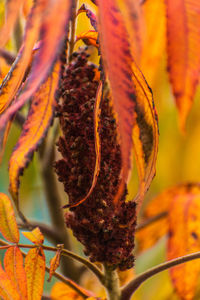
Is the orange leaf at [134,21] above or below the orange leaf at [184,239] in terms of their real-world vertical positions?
above

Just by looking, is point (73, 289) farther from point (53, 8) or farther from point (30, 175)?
point (30, 175)

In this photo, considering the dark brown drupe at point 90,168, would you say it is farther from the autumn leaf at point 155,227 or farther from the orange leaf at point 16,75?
the autumn leaf at point 155,227

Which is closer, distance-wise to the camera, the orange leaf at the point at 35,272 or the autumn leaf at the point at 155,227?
the orange leaf at the point at 35,272

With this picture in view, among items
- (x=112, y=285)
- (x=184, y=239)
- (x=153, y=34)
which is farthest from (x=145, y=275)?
(x=153, y=34)

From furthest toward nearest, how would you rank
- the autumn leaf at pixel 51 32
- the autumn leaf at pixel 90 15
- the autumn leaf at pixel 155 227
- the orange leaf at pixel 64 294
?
the autumn leaf at pixel 155 227 < the orange leaf at pixel 64 294 < the autumn leaf at pixel 90 15 < the autumn leaf at pixel 51 32

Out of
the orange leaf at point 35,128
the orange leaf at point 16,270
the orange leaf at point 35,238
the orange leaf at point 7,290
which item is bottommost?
the orange leaf at point 7,290

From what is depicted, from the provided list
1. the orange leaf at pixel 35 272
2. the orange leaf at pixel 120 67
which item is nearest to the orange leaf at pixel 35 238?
the orange leaf at pixel 35 272

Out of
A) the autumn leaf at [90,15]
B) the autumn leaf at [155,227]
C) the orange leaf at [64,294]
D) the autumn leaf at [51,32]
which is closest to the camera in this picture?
the autumn leaf at [51,32]

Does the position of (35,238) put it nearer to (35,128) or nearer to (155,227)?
(35,128)
